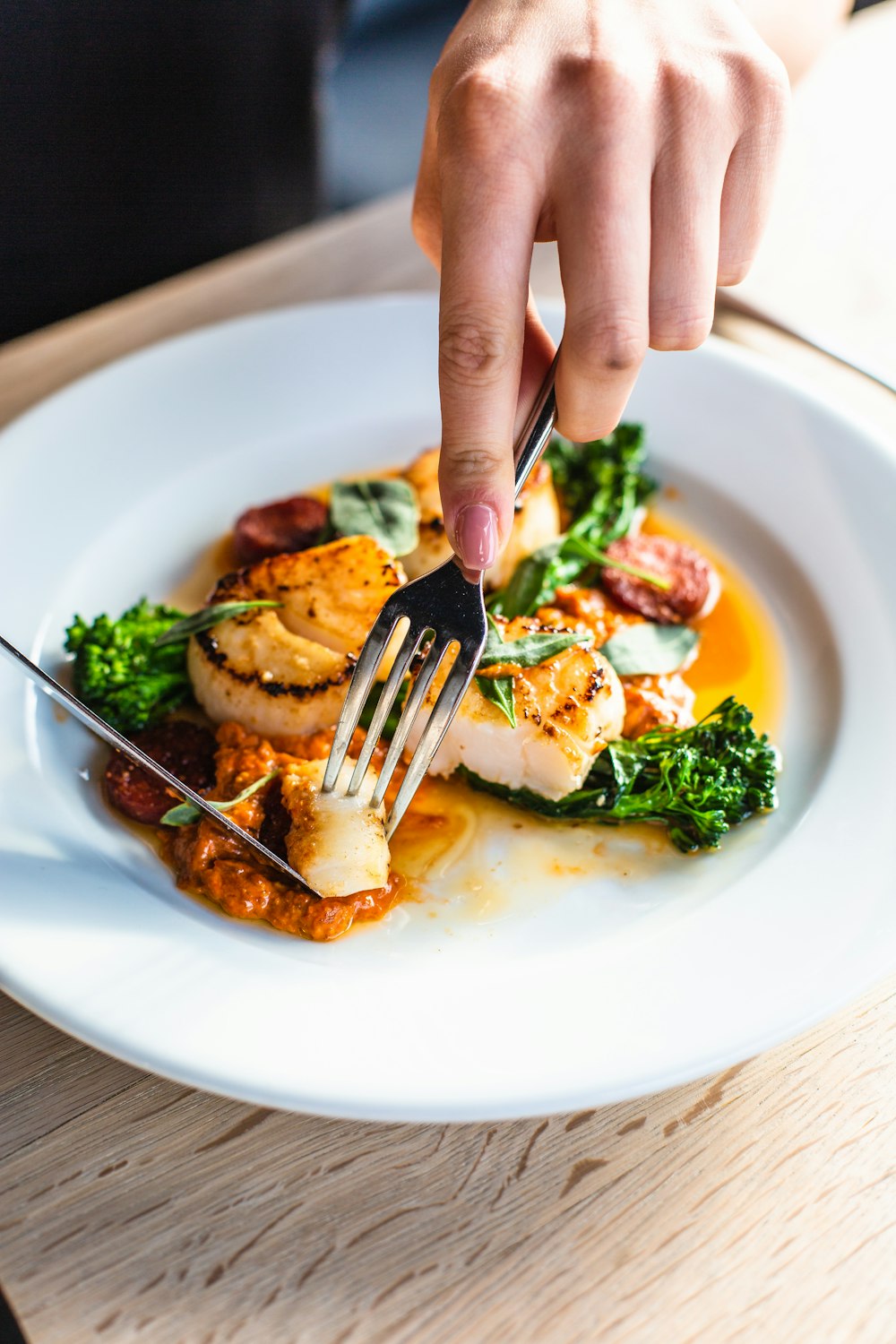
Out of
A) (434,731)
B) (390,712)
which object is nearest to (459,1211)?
(434,731)

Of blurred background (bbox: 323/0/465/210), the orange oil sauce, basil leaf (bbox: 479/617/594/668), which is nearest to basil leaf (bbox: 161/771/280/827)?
basil leaf (bbox: 479/617/594/668)

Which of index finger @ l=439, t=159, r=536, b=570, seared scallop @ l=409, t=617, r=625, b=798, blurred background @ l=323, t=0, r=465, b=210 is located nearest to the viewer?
index finger @ l=439, t=159, r=536, b=570

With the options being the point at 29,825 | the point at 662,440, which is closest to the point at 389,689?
the point at 29,825

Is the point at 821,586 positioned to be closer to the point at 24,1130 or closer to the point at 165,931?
the point at 165,931

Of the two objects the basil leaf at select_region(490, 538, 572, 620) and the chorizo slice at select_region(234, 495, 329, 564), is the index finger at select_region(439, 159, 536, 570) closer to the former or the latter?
the basil leaf at select_region(490, 538, 572, 620)

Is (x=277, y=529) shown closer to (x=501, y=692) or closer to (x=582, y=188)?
(x=501, y=692)
